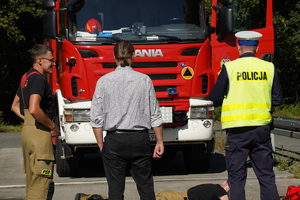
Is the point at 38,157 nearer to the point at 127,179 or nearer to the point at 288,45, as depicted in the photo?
the point at 127,179

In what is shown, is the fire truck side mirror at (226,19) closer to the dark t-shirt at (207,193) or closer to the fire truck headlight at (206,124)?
the fire truck headlight at (206,124)

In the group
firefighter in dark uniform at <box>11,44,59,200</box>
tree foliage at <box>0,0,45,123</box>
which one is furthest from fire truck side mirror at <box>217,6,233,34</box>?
tree foliage at <box>0,0,45,123</box>

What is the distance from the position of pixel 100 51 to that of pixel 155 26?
888mm

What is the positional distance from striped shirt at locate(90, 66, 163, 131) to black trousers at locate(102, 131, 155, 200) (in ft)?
0.29

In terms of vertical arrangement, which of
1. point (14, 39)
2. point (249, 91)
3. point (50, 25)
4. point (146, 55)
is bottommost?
point (14, 39)

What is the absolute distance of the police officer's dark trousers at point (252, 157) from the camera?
556cm

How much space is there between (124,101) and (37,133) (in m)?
1.22

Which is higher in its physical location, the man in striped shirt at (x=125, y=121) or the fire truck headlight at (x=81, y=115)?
the man in striped shirt at (x=125, y=121)

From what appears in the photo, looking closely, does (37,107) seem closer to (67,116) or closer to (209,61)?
(67,116)

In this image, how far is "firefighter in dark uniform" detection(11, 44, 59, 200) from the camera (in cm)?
565

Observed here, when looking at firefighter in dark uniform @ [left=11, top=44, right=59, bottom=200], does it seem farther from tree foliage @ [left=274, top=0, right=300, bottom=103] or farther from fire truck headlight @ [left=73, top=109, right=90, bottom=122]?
tree foliage @ [left=274, top=0, right=300, bottom=103]

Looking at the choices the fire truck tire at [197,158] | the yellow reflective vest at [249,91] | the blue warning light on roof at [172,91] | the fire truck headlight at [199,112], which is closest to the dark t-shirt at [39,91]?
the yellow reflective vest at [249,91]

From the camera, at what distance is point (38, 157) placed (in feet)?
18.7

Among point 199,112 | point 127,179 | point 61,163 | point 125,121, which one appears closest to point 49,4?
point 61,163
